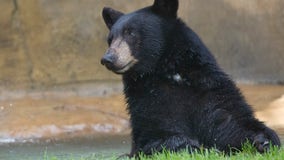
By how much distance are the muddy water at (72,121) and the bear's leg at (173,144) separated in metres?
2.86

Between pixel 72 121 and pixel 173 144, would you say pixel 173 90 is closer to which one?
pixel 173 144

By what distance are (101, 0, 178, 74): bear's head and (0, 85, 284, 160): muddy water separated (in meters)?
2.76

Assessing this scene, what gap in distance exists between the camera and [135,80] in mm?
6078

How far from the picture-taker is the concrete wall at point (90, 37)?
39.0 ft

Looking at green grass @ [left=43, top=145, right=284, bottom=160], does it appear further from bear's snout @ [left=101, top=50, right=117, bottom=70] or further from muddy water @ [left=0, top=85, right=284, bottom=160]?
muddy water @ [left=0, top=85, right=284, bottom=160]

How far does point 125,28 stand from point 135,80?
403 mm

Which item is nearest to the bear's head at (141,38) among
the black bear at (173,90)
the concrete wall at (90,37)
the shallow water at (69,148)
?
the black bear at (173,90)

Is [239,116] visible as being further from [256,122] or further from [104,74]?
[104,74]

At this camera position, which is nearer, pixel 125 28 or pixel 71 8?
pixel 125 28

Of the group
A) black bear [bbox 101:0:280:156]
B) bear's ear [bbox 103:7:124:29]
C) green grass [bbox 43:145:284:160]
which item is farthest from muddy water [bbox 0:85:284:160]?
green grass [bbox 43:145:284:160]

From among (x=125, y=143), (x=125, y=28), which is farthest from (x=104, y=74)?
(x=125, y=28)

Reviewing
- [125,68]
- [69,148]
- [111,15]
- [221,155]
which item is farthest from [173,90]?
[69,148]

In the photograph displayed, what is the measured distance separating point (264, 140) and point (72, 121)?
17.1 feet

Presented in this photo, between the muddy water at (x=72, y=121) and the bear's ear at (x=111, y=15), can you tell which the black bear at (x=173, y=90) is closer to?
the bear's ear at (x=111, y=15)
